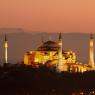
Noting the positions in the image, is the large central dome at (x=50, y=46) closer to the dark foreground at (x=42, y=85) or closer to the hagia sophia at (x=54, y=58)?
the hagia sophia at (x=54, y=58)

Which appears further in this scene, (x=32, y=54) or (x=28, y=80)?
(x=32, y=54)

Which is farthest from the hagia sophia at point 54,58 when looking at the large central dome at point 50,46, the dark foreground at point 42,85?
the dark foreground at point 42,85

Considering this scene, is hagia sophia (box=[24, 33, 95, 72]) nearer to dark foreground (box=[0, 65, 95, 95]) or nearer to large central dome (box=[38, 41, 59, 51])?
large central dome (box=[38, 41, 59, 51])

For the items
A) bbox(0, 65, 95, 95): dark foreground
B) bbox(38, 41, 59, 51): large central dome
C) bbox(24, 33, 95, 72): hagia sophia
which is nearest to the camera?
bbox(0, 65, 95, 95): dark foreground

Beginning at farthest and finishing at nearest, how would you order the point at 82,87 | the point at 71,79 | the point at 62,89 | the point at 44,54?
the point at 44,54, the point at 71,79, the point at 82,87, the point at 62,89

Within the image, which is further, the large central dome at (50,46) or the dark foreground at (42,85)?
the large central dome at (50,46)

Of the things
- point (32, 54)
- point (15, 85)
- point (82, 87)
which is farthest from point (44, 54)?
point (15, 85)

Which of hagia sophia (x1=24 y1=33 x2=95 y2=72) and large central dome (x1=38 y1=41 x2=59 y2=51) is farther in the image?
large central dome (x1=38 y1=41 x2=59 y2=51)

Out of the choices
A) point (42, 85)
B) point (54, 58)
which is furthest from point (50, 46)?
point (42, 85)

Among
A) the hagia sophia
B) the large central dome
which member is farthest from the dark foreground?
the large central dome

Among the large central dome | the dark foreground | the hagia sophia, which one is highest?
the large central dome

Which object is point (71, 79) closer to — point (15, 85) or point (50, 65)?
point (15, 85)
